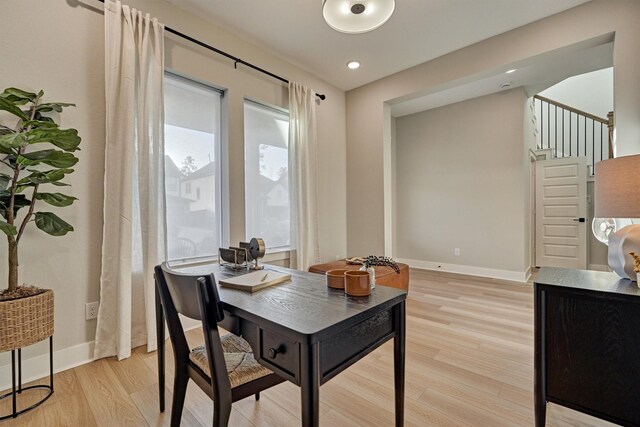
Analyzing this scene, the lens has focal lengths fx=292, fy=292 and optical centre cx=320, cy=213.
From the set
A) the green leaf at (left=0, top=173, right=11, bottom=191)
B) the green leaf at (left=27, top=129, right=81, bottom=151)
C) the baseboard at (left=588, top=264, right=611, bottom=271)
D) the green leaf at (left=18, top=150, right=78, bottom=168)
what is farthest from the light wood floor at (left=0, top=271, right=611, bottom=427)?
the baseboard at (left=588, top=264, right=611, bottom=271)

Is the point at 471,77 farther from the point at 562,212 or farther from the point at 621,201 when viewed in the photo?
the point at 562,212

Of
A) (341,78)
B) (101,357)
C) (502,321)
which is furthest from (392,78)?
(101,357)

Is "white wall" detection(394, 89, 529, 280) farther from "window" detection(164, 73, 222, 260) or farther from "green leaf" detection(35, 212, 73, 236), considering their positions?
"green leaf" detection(35, 212, 73, 236)

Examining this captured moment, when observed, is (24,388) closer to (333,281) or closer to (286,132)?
(333,281)

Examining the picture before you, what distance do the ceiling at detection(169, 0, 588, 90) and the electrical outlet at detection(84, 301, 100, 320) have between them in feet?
8.20

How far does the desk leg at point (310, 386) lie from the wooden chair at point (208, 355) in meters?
0.35

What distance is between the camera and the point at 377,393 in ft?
5.67

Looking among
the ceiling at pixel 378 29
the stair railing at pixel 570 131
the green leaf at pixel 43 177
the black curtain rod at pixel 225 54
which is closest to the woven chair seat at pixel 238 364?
the green leaf at pixel 43 177

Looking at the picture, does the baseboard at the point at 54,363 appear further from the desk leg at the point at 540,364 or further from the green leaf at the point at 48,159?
the desk leg at the point at 540,364

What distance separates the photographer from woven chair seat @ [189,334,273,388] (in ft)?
3.75

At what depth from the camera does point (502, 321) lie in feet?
9.21

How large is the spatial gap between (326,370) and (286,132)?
310 cm

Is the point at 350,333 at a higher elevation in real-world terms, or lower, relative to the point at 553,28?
lower

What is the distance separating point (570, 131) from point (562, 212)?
1.62 metres
